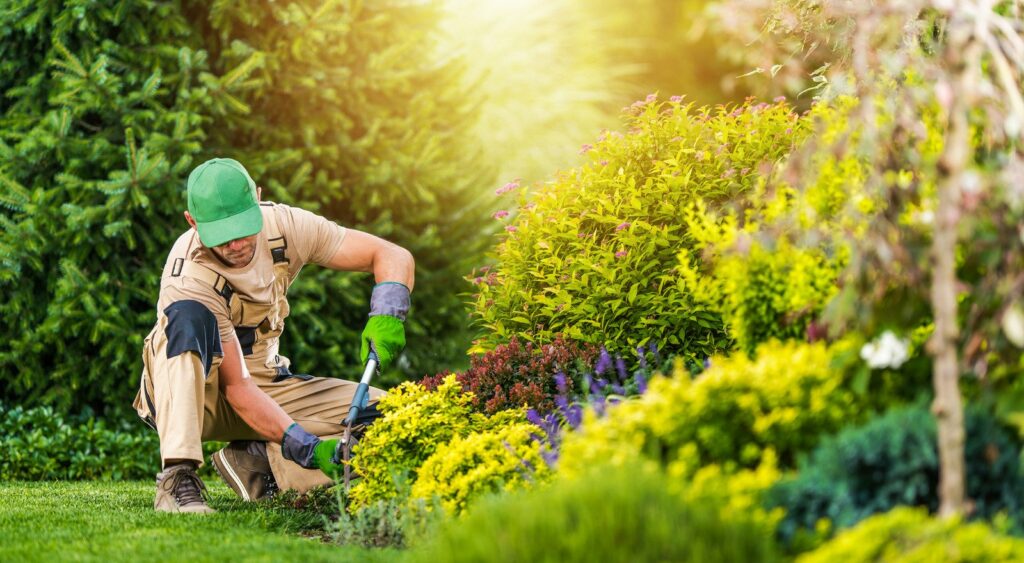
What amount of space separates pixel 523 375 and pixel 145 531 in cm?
179

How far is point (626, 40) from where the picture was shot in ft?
57.4

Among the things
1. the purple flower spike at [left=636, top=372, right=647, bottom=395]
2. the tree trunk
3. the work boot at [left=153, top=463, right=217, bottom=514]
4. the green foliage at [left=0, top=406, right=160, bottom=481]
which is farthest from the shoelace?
the tree trunk

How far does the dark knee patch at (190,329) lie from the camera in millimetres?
5121

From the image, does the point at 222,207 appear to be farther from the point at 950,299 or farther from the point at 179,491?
the point at 950,299

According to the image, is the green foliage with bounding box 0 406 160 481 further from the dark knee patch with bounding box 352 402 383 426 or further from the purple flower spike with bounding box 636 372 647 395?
the purple flower spike with bounding box 636 372 647 395

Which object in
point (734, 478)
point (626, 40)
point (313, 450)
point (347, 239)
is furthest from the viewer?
point (626, 40)

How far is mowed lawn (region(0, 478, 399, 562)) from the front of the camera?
3955 mm

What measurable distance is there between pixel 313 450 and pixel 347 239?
115 centimetres

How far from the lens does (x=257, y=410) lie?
219 inches

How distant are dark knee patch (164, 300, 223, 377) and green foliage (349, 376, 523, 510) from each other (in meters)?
0.88

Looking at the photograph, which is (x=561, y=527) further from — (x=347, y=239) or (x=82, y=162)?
(x=82, y=162)

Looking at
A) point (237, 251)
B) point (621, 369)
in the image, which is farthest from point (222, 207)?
point (621, 369)

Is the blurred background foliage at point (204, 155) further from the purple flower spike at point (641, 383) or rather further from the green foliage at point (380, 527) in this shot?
the green foliage at point (380, 527)

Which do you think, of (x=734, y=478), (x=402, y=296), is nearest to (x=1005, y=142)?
(x=734, y=478)
